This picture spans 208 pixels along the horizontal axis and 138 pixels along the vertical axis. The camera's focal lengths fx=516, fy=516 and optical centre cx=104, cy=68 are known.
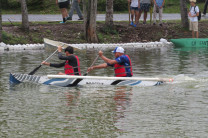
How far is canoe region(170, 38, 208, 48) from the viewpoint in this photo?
Result: 27.2 m

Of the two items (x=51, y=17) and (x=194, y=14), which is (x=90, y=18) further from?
(x=51, y=17)

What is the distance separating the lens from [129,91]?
585 inches

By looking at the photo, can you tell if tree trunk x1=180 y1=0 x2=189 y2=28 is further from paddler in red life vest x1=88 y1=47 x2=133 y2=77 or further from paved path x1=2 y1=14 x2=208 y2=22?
paddler in red life vest x1=88 y1=47 x2=133 y2=77

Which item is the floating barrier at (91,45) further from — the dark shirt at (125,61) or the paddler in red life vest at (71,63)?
the dark shirt at (125,61)

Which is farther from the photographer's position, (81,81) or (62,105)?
(81,81)

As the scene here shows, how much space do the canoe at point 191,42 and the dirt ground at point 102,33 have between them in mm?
2108

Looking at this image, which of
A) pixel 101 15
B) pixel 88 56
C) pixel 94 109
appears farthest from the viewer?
pixel 101 15

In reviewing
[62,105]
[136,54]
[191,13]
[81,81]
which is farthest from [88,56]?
[62,105]

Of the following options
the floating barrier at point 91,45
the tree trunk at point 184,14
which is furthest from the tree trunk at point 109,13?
the tree trunk at point 184,14

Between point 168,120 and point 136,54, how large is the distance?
13.4m

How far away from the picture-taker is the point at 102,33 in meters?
28.9

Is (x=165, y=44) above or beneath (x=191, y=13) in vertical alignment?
beneath

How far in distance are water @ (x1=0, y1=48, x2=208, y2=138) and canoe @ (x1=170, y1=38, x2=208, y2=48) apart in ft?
27.2

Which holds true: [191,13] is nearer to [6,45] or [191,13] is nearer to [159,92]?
[6,45]
